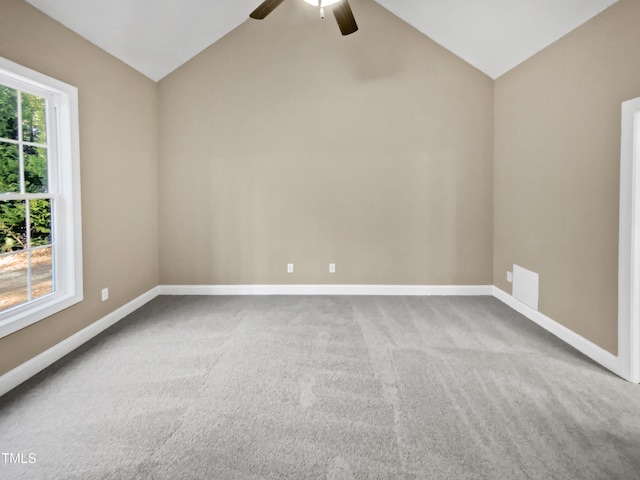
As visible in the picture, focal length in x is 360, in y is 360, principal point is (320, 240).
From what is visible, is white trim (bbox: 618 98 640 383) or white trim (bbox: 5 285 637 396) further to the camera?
white trim (bbox: 5 285 637 396)

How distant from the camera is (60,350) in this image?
9.20 ft

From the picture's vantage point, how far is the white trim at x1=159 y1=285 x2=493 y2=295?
4516 millimetres

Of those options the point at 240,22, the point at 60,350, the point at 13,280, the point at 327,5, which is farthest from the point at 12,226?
the point at 240,22

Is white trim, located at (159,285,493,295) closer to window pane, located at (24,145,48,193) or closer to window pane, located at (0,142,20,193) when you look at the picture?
window pane, located at (24,145,48,193)

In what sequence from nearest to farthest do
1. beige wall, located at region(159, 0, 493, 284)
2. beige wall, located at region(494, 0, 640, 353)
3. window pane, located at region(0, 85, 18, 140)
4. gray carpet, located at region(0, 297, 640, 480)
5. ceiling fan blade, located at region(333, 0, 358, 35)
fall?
1. gray carpet, located at region(0, 297, 640, 480)
2. window pane, located at region(0, 85, 18, 140)
3. beige wall, located at region(494, 0, 640, 353)
4. ceiling fan blade, located at region(333, 0, 358, 35)
5. beige wall, located at region(159, 0, 493, 284)

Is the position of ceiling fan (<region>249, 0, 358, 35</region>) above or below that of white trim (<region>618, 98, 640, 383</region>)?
above

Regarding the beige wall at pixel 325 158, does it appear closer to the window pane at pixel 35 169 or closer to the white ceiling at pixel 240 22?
the white ceiling at pixel 240 22

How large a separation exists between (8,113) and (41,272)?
1.19m

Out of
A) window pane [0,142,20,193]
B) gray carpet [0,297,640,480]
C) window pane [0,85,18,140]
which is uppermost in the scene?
window pane [0,85,18,140]

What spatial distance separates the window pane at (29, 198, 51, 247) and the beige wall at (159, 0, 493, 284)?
170 centimetres

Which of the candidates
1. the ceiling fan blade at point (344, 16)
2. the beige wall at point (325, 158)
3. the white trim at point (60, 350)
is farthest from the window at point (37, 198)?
the ceiling fan blade at point (344, 16)

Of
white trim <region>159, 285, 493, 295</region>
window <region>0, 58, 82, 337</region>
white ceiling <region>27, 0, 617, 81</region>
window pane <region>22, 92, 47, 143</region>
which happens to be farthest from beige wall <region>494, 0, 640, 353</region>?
window pane <region>22, 92, 47, 143</region>

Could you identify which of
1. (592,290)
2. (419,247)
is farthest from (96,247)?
(592,290)

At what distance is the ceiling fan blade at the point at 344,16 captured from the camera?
2691mm
